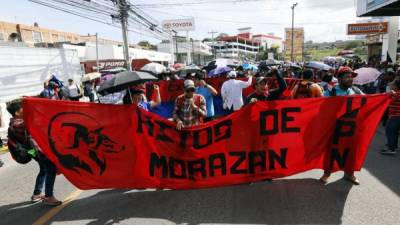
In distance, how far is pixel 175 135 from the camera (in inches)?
179

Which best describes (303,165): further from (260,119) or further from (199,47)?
(199,47)

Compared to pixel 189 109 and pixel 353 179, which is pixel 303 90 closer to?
pixel 353 179

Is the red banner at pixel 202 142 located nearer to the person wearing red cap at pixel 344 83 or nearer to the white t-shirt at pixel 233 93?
the person wearing red cap at pixel 344 83

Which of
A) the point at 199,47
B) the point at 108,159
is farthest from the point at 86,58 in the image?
the point at 199,47

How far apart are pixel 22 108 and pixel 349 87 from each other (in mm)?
4854

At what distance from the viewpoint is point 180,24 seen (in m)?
61.7

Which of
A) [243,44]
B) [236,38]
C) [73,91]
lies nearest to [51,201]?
[73,91]

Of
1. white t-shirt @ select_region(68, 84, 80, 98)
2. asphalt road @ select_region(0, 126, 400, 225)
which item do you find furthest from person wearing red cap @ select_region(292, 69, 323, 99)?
white t-shirt @ select_region(68, 84, 80, 98)

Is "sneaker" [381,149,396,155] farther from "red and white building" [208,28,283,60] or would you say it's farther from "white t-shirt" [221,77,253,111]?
"red and white building" [208,28,283,60]

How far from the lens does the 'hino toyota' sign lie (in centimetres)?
6097

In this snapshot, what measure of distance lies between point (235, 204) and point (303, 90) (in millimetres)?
2389

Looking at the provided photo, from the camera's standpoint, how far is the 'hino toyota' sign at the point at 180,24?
61.0m

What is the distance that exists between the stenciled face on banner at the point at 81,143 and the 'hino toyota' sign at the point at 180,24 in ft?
191

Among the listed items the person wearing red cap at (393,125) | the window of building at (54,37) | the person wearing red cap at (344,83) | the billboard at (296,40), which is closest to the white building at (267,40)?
the window of building at (54,37)
